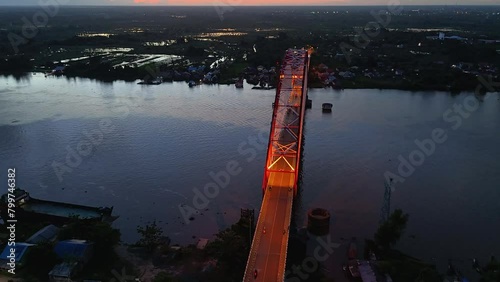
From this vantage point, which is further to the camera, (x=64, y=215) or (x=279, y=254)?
(x=64, y=215)

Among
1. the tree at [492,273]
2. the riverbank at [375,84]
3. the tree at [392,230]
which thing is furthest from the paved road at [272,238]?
the riverbank at [375,84]

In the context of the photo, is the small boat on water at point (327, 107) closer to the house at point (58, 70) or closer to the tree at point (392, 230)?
the tree at point (392, 230)

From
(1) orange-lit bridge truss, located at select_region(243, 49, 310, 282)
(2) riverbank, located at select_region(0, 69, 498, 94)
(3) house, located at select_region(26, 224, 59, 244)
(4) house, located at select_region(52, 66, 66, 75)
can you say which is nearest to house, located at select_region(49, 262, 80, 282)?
(3) house, located at select_region(26, 224, 59, 244)

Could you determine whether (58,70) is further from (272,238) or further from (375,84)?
(272,238)

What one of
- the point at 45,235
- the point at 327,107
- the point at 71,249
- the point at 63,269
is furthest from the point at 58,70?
the point at 63,269

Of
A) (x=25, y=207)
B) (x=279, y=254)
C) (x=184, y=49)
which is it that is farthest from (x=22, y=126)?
(x=184, y=49)

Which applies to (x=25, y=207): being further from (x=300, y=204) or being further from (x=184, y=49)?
(x=184, y=49)
